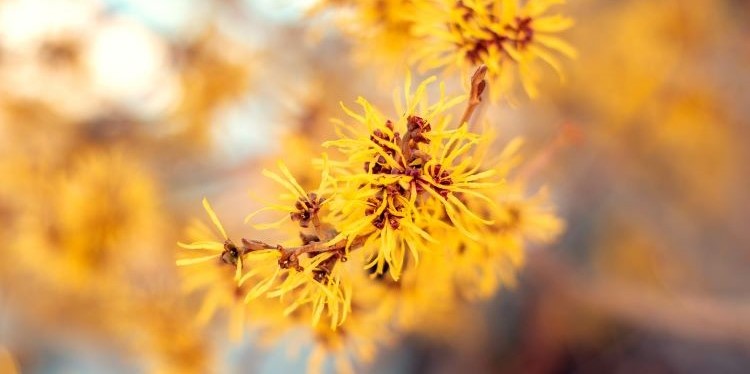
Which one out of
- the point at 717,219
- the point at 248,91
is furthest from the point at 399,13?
the point at 717,219

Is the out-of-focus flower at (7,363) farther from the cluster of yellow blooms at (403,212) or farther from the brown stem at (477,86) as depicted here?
the brown stem at (477,86)

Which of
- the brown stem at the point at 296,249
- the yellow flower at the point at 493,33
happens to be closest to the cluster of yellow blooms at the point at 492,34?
the yellow flower at the point at 493,33

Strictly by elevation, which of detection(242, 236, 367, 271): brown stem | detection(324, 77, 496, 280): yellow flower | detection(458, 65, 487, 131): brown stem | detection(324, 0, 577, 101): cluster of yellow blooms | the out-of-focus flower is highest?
detection(324, 0, 577, 101): cluster of yellow blooms

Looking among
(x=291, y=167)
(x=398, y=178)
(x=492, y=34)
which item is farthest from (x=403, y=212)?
(x=291, y=167)

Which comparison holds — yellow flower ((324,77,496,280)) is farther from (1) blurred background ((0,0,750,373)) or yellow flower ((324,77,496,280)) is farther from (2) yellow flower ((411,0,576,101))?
(1) blurred background ((0,0,750,373))

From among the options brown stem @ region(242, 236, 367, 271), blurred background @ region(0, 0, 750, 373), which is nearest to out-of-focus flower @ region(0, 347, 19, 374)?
blurred background @ region(0, 0, 750, 373)

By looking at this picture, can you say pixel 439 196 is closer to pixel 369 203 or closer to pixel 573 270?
pixel 369 203

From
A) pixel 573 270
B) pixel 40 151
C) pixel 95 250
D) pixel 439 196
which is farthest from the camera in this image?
pixel 573 270
